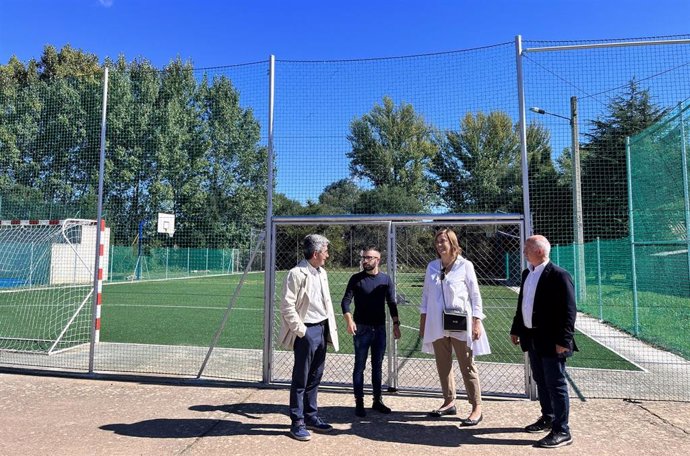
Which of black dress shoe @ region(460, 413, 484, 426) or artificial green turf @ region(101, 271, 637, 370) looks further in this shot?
artificial green turf @ region(101, 271, 637, 370)

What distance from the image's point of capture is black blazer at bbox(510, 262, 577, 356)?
4.25 m

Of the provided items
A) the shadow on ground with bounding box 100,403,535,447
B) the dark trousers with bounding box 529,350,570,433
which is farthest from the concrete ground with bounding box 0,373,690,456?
the dark trousers with bounding box 529,350,570,433

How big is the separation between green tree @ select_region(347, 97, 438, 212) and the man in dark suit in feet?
6.59

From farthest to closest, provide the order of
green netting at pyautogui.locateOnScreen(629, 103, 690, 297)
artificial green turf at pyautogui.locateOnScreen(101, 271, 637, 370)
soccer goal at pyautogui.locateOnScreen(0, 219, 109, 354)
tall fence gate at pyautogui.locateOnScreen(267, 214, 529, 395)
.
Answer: soccer goal at pyautogui.locateOnScreen(0, 219, 109, 354)
artificial green turf at pyautogui.locateOnScreen(101, 271, 637, 370)
green netting at pyautogui.locateOnScreen(629, 103, 690, 297)
tall fence gate at pyautogui.locateOnScreen(267, 214, 529, 395)

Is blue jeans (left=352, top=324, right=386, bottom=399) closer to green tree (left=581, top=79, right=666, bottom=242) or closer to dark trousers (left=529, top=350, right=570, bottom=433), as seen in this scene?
dark trousers (left=529, top=350, right=570, bottom=433)

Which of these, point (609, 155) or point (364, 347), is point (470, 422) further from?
point (609, 155)

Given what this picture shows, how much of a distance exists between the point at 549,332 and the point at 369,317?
180cm

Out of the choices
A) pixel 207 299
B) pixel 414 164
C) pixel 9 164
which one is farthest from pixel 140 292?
pixel 414 164

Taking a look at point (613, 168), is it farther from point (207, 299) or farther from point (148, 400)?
point (207, 299)

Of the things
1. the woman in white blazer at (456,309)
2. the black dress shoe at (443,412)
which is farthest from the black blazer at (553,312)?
the black dress shoe at (443,412)

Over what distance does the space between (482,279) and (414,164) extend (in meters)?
2.91

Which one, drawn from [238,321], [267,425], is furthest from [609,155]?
[238,321]

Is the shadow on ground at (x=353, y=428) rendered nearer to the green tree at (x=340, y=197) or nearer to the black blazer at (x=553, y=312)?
the black blazer at (x=553, y=312)

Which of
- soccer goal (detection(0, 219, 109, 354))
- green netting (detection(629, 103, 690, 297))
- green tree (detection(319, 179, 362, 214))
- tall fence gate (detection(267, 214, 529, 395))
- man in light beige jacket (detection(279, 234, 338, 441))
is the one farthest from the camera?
soccer goal (detection(0, 219, 109, 354))
